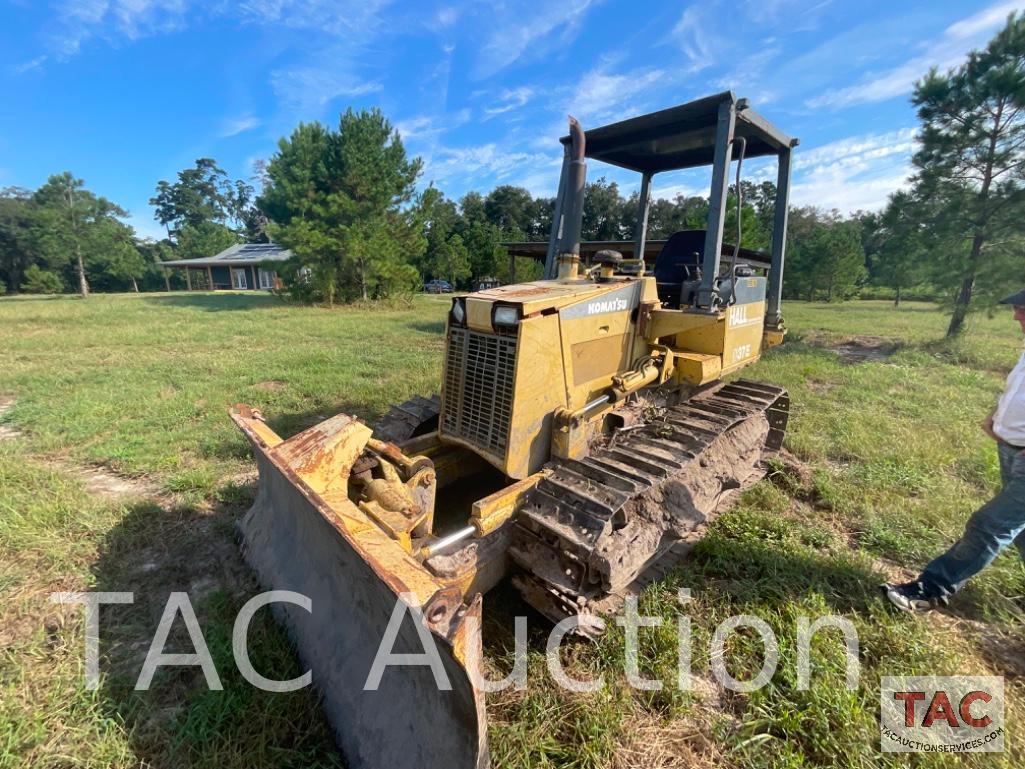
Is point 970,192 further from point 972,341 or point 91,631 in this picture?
point 91,631

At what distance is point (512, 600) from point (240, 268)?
5142 centimetres

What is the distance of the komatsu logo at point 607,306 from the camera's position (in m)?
3.12

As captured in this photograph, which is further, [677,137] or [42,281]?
[42,281]

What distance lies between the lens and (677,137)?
4.31 metres

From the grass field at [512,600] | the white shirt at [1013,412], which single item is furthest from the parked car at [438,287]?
the white shirt at [1013,412]

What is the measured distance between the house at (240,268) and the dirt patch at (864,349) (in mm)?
43013

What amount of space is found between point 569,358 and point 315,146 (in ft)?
Answer: 89.7

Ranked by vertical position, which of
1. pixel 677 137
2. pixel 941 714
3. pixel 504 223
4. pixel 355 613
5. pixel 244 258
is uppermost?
pixel 504 223

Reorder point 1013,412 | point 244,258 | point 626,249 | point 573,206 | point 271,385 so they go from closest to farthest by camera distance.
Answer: point 1013,412
point 573,206
point 271,385
point 626,249
point 244,258

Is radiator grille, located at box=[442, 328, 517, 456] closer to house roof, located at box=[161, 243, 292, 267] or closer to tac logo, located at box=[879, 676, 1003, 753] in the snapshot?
tac logo, located at box=[879, 676, 1003, 753]

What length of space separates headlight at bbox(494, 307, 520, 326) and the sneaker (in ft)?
9.58

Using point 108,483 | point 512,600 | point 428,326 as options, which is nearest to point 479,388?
point 512,600

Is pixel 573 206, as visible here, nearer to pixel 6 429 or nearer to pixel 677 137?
pixel 677 137

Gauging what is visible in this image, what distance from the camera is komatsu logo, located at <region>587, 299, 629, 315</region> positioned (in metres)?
3.12
